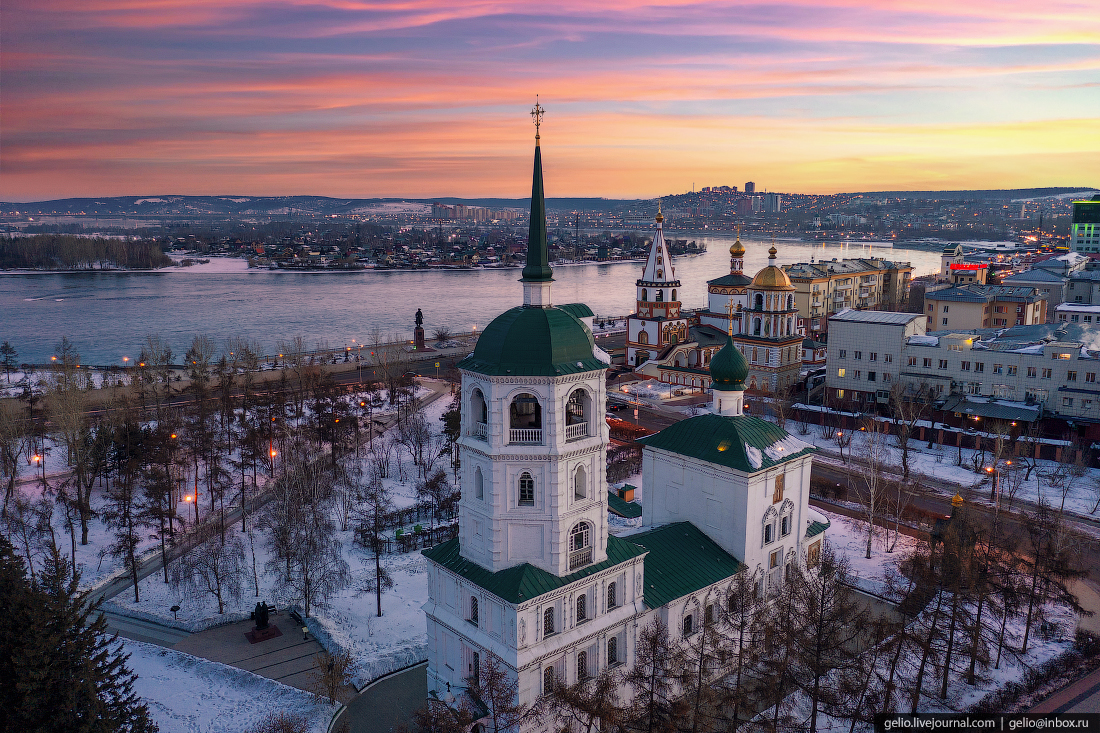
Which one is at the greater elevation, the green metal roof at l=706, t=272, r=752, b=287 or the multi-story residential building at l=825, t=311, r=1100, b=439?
the green metal roof at l=706, t=272, r=752, b=287

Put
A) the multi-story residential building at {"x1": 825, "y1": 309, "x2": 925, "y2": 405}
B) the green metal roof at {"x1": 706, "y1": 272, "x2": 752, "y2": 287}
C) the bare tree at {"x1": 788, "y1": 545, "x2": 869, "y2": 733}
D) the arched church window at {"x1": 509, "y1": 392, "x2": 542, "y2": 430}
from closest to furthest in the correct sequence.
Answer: the bare tree at {"x1": 788, "y1": 545, "x2": 869, "y2": 733} < the arched church window at {"x1": 509, "y1": 392, "x2": 542, "y2": 430} < the multi-story residential building at {"x1": 825, "y1": 309, "x2": 925, "y2": 405} < the green metal roof at {"x1": 706, "y1": 272, "x2": 752, "y2": 287}

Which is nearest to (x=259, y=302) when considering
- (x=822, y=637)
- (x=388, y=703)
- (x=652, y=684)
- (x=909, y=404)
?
(x=909, y=404)

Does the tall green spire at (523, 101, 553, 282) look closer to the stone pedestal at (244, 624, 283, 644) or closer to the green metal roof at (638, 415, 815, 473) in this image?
the green metal roof at (638, 415, 815, 473)

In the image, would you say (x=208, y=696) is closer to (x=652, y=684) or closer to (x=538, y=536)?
(x=538, y=536)

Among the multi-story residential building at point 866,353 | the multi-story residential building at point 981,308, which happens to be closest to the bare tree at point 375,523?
the multi-story residential building at point 866,353

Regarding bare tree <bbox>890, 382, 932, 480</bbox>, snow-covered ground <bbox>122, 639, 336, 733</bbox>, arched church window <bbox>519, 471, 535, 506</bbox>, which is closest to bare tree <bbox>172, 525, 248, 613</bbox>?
snow-covered ground <bbox>122, 639, 336, 733</bbox>

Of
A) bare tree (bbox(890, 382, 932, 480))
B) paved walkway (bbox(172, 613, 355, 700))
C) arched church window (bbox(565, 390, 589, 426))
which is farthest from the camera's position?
bare tree (bbox(890, 382, 932, 480))

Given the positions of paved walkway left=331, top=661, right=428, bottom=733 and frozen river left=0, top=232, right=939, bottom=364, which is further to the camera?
frozen river left=0, top=232, right=939, bottom=364

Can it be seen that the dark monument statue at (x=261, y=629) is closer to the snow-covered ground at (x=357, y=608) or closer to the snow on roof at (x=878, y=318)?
the snow-covered ground at (x=357, y=608)
